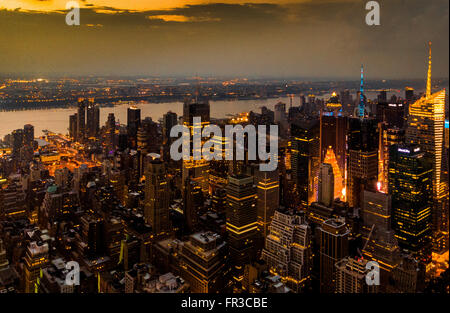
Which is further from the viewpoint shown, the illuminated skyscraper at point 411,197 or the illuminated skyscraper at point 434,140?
the illuminated skyscraper at point 434,140

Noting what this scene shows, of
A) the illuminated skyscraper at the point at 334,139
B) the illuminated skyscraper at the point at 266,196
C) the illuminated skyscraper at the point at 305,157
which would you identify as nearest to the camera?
the illuminated skyscraper at the point at 266,196

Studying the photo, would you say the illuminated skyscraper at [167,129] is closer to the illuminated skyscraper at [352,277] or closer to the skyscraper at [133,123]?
the skyscraper at [133,123]

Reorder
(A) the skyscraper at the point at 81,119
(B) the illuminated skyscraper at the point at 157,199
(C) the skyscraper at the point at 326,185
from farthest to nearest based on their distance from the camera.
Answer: (C) the skyscraper at the point at 326,185 → (B) the illuminated skyscraper at the point at 157,199 → (A) the skyscraper at the point at 81,119

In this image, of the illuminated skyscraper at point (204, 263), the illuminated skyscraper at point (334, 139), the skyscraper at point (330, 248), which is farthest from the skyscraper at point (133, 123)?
the illuminated skyscraper at point (334, 139)

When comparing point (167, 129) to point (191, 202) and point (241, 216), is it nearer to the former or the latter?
point (191, 202)

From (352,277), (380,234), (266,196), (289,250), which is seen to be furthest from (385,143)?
(352,277)

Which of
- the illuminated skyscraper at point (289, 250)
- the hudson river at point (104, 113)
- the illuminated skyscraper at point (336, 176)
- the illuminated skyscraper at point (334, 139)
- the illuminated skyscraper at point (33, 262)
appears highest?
the hudson river at point (104, 113)

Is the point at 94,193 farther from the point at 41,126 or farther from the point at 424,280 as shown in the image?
the point at 424,280
